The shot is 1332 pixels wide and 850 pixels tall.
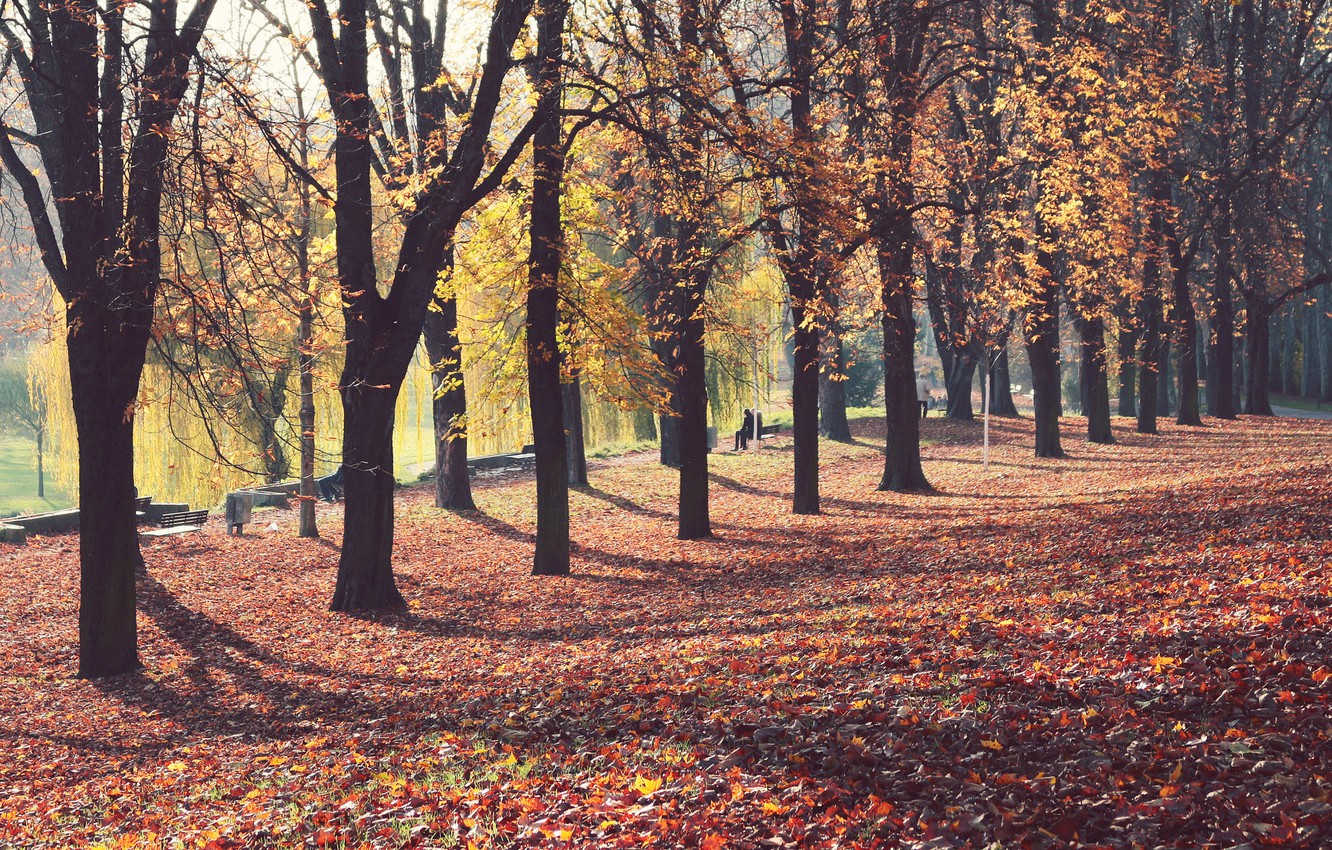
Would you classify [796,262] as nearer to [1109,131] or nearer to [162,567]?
[1109,131]

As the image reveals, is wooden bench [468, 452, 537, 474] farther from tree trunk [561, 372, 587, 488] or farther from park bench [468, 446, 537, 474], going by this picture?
tree trunk [561, 372, 587, 488]

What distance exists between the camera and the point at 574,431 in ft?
74.5

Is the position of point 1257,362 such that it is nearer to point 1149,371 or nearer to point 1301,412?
point 1301,412

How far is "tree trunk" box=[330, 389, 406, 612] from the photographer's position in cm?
1176

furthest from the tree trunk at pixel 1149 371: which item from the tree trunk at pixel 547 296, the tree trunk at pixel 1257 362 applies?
the tree trunk at pixel 547 296

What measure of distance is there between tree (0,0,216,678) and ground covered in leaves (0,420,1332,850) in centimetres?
117

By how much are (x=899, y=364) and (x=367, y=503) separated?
972 cm

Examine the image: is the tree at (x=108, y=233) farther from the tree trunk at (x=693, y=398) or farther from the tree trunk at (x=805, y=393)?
the tree trunk at (x=805, y=393)

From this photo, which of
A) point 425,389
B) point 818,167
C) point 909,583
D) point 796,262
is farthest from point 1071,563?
point 425,389

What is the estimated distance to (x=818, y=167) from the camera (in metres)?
12.8

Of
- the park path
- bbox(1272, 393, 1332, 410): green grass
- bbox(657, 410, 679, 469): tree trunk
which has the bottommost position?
bbox(657, 410, 679, 469): tree trunk

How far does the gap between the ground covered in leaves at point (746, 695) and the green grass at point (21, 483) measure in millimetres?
33842

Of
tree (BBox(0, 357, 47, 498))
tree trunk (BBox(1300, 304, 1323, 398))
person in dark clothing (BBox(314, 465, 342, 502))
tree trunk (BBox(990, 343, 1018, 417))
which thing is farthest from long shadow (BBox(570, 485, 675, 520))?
tree (BBox(0, 357, 47, 498))

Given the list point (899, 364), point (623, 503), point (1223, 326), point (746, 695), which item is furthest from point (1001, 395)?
point (746, 695)
